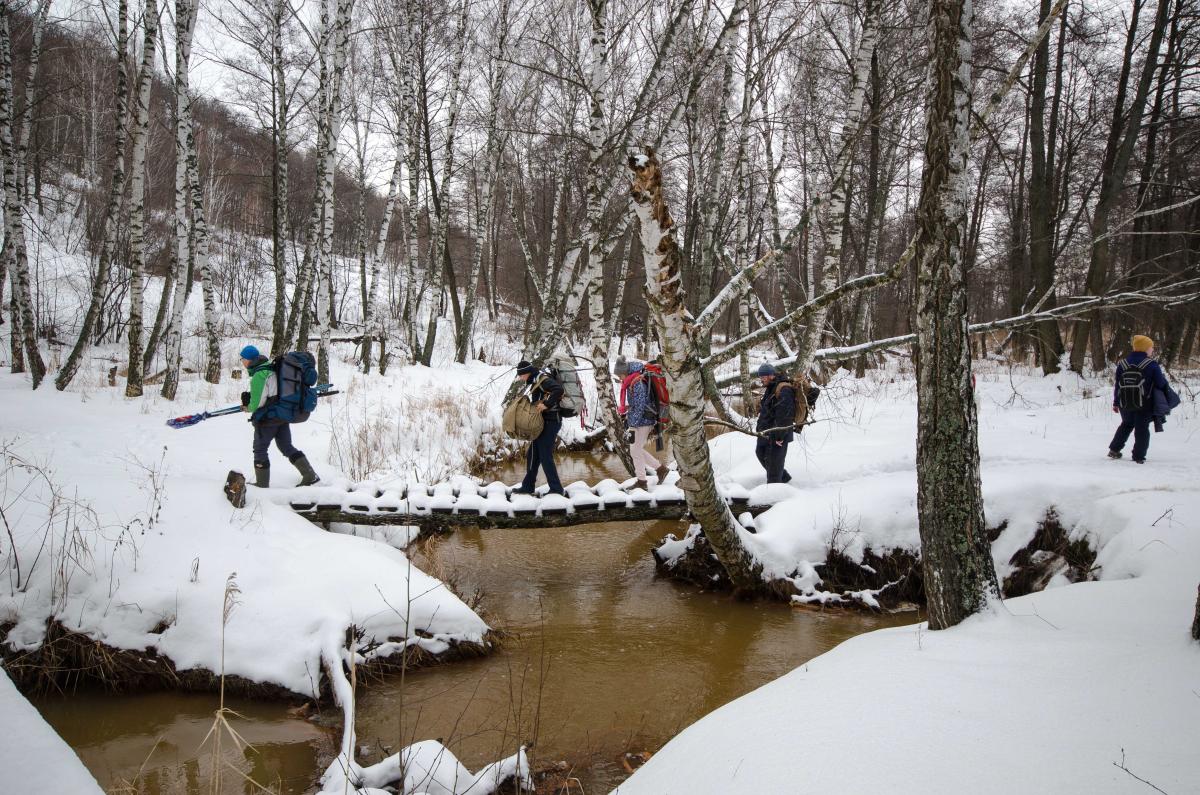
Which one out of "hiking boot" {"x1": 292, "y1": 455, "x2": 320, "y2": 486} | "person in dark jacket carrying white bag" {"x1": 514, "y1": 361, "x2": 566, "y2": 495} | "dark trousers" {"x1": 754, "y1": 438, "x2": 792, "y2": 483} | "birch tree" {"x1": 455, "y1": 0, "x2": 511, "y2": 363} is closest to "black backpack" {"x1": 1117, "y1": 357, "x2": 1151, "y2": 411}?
Result: "dark trousers" {"x1": 754, "y1": 438, "x2": 792, "y2": 483}

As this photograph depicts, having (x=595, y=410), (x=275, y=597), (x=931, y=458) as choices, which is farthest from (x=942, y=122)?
(x=595, y=410)

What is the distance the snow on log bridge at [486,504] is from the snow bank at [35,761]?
3.80 meters

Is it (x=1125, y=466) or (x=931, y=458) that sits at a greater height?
(x=931, y=458)

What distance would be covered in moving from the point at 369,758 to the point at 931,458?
3.47m

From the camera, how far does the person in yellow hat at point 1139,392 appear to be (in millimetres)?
6176

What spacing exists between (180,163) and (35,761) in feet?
37.6

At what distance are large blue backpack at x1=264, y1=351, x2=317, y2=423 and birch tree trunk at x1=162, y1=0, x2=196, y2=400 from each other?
4.70 metres

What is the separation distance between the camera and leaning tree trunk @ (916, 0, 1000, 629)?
270 cm

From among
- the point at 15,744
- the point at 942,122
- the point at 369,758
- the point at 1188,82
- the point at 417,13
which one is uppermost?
the point at 417,13

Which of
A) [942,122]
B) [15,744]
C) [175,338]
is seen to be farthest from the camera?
[175,338]

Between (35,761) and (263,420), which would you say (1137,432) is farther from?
(263,420)

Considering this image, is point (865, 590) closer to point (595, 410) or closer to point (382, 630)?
point (382, 630)

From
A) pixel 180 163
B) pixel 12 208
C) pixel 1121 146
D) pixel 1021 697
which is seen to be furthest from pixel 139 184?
pixel 1121 146

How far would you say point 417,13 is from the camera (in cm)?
1286
